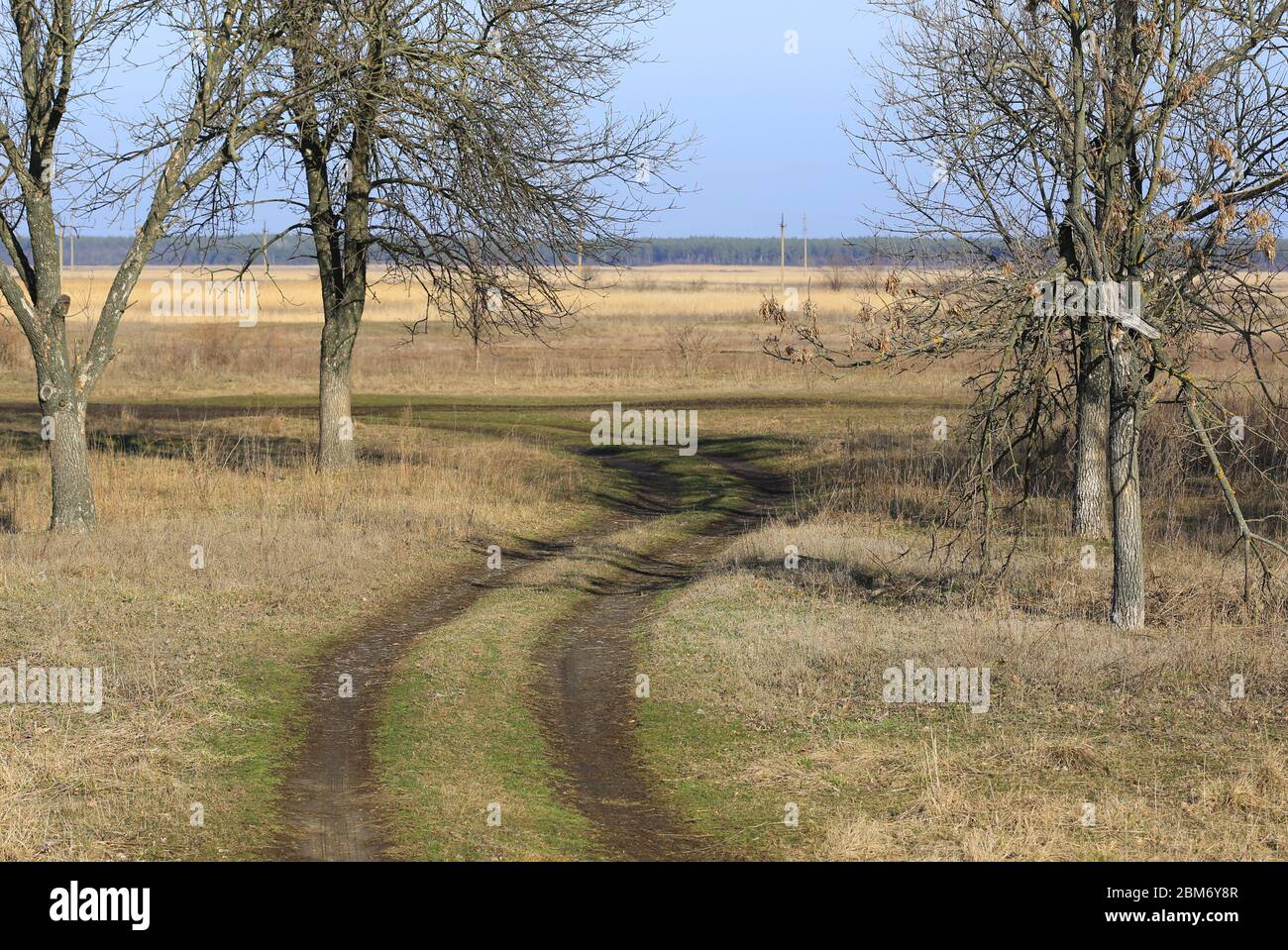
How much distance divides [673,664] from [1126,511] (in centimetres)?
421

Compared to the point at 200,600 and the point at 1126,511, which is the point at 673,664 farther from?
the point at 200,600

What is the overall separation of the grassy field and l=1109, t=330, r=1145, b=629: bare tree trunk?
0.33 m

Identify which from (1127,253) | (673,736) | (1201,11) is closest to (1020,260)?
(1127,253)

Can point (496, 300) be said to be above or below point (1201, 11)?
below

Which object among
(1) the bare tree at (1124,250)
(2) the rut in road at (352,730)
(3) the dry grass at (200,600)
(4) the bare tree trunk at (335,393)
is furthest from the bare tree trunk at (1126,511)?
(4) the bare tree trunk at (335,393)

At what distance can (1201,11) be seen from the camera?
32.3 ft

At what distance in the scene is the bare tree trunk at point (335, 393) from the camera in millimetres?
18234

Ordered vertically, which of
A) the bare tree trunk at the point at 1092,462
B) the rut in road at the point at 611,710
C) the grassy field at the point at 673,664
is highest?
the bare tree trunk at the point at 1092,462

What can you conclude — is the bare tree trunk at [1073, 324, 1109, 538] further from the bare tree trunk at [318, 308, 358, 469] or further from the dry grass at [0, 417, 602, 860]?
the bare tree trunk at [318, 308, 358, 469]

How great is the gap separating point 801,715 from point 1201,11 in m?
6.43

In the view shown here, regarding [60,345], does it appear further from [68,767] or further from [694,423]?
[694,423]

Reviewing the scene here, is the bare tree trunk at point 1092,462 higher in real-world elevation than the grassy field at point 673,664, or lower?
higher

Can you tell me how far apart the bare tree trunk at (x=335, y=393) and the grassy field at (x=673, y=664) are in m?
0.72

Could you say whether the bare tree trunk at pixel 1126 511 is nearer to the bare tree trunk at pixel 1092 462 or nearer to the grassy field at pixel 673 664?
the grassy field at pixel 673 664
